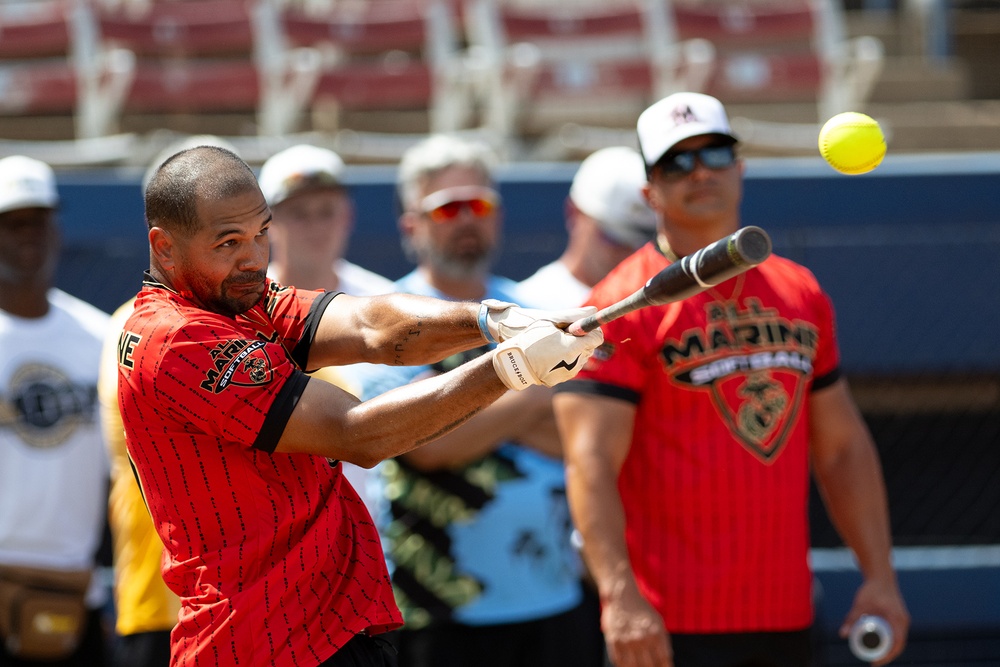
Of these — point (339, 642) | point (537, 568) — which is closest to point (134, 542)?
point (537, 568)

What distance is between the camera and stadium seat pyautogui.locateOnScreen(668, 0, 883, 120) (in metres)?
7.83

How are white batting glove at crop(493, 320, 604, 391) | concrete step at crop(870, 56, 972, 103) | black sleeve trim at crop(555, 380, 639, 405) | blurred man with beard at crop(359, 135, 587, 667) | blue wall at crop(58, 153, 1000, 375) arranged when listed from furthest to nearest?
concrete step at crop(870, 56, 972, 103)
blue wall at crop(58, 153, 1000, 375)
blurred man with beard at crop(359, 135, 587, 667)
black sleeve trim at crop(555, 380, 639, 405)
white batting glove at crop(493, 320, 604, 391)

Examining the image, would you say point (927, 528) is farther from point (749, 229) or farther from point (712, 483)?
point (749, 229)

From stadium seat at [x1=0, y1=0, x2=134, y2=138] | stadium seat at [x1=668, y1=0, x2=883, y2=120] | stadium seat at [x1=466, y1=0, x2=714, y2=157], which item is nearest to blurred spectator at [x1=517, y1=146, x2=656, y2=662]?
stadium seat at [x1=466, y1=0, x2=714, y2=157]

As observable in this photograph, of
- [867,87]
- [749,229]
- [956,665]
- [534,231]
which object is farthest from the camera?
[867,87]

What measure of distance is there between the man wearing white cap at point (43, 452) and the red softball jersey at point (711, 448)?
1.82 metres

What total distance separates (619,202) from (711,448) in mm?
1342

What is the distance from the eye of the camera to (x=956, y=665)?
511 cm

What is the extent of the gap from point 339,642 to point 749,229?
1.06m

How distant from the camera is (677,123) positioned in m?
3.08

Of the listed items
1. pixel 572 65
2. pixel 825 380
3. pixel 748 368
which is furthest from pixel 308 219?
pixel 572 65

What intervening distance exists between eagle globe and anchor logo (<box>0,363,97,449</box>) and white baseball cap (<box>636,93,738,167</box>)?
2.02 meters

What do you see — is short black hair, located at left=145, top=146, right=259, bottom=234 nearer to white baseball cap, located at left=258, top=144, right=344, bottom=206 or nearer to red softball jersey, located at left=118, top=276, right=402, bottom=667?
red softball jersey, located at left=118, top=276, right=402, bottom=667

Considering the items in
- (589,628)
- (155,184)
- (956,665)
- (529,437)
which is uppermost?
(155,184)
